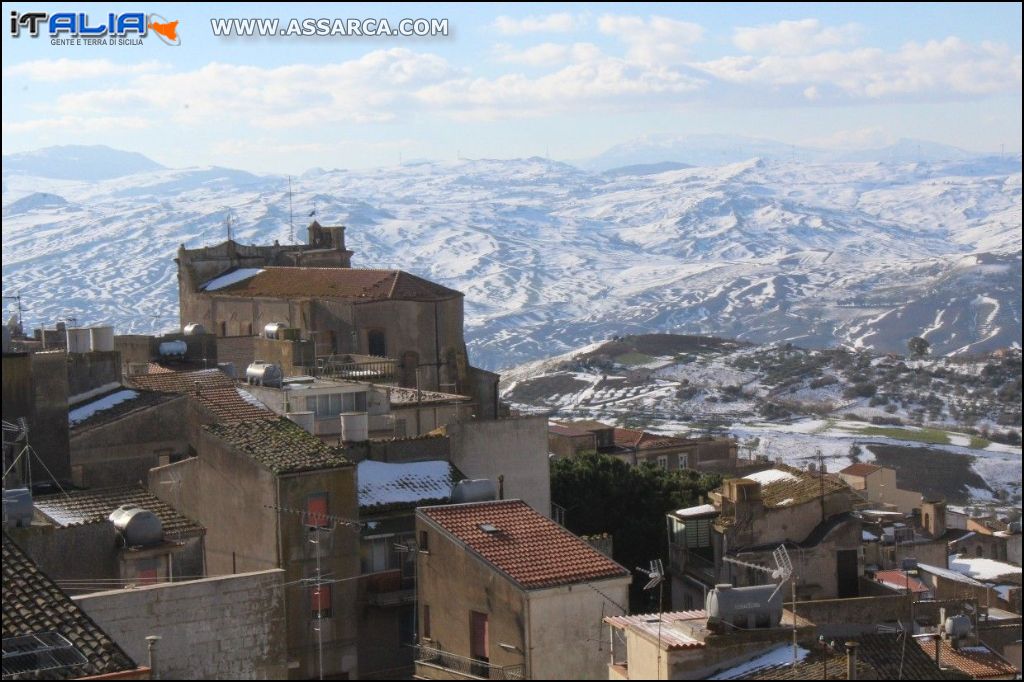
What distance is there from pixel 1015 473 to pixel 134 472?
62.8 meters

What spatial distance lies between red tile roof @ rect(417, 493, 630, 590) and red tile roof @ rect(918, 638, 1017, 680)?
4.22 metres

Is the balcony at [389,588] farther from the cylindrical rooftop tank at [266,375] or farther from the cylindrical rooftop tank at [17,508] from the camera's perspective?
the cylindrical rooftop tank at [266,375]

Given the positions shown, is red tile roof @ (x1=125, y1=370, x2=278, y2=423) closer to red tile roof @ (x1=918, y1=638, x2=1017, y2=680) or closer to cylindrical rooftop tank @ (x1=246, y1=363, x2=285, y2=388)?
cylindrical rooftop tank @ (x1=246, y1=363, x2=285, y2=388)

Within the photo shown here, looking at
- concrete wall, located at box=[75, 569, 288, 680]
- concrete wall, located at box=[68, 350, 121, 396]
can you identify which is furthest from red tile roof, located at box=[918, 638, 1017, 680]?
concrete wall, located at box=[68, 350, 121, 396]

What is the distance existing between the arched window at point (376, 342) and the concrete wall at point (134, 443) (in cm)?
2315

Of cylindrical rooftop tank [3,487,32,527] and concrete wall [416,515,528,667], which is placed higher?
cylindrical rooftop tank [3,487,32,527]

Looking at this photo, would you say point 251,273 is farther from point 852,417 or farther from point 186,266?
point 852,417

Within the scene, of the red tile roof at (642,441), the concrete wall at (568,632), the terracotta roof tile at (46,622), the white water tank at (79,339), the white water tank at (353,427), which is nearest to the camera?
the terracotta roof tile at (46,622)

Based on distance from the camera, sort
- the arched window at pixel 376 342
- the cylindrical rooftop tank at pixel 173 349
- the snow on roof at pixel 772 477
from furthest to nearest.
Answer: the arched window at pixel 376 342
the cylindrical rooftop tank at pixel 173 349
the snow on roof at pixel 772 477

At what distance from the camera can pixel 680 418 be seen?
4336 inches

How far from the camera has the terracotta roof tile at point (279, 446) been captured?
2294cm

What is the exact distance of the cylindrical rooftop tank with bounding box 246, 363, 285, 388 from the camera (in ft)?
107

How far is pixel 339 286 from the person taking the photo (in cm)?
5244

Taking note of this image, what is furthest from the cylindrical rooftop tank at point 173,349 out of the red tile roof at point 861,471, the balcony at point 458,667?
the red tile roof at point 861,471
